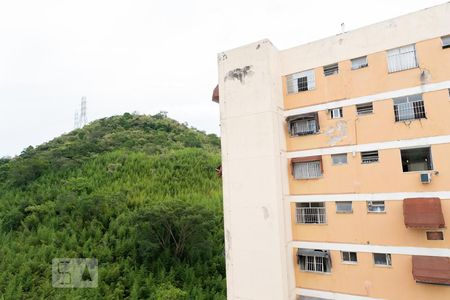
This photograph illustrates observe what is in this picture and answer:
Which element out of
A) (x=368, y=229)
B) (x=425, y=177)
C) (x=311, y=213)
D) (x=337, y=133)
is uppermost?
(x=337, y=133)

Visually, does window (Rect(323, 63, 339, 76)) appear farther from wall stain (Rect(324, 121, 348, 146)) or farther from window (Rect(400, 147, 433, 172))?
window (Rect(400, 147, 433, 172))

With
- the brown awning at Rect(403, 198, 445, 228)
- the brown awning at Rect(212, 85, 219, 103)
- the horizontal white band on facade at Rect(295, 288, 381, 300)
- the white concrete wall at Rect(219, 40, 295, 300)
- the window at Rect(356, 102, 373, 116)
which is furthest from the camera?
the brown awning at Rect(212, 85, 219, 103)

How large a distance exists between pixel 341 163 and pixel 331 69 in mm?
3598

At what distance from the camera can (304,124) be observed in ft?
42.7

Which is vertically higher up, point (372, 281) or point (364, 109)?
point (364, 109)

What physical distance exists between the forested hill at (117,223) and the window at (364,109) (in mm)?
12841

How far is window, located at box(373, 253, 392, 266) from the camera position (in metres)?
11.0

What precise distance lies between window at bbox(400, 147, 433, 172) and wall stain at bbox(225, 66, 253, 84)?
627 cm

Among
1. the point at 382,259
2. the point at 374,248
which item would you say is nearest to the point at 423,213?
the point at 374,248

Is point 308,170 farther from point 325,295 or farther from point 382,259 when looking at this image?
point 325,295

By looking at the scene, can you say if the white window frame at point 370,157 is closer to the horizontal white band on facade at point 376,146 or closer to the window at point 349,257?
the horizontal white band on facade at point 376,146

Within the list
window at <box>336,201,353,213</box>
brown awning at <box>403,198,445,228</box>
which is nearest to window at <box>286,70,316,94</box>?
window at <box>336,201,353,213</box>

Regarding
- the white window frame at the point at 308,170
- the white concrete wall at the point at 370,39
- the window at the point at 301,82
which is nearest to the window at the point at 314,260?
the white window frame at the point at 308,170

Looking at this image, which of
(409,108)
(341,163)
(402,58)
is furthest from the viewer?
(341,163)
